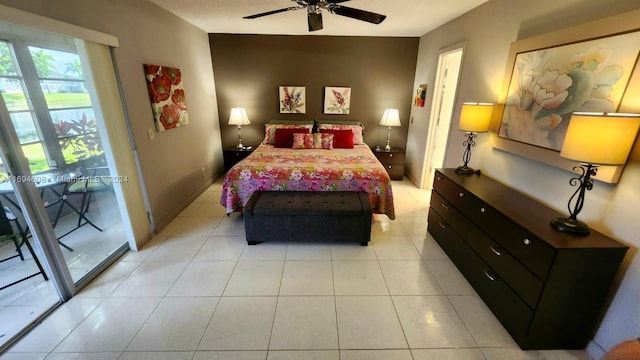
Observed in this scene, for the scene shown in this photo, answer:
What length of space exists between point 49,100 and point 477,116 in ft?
12.4

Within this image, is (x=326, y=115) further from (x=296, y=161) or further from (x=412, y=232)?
(x=412, y=232)

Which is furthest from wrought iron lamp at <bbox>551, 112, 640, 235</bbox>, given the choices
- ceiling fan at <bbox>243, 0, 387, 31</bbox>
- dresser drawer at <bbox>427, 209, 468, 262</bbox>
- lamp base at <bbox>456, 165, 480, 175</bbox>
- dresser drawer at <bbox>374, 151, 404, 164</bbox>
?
dresser drawer at <bbox>374, 151, 404, 164</bbox>

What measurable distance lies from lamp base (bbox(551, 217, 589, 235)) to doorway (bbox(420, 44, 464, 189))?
197 centimetres

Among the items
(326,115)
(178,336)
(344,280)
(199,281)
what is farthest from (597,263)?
(326,115)

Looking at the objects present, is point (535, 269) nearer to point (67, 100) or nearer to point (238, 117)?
point (67, 100)

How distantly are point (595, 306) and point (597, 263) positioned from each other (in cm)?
30

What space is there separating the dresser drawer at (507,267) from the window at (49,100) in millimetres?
3305

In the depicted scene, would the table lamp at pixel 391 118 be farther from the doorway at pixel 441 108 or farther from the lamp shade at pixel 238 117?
the lamp shade at pixel 238 117

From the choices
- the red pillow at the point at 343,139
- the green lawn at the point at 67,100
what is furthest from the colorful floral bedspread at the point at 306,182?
the green lawn at the point at 67,100

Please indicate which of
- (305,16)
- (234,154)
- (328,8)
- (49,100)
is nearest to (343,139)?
(305,16)

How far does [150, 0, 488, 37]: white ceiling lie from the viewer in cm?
272

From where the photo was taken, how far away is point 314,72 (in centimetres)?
453

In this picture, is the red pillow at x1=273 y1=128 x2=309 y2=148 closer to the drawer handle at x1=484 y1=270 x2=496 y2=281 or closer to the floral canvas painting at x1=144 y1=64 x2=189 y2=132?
the floral canvas painting at x1=144 y1=64 x2=189 y2=132

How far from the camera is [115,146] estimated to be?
2.25 m
